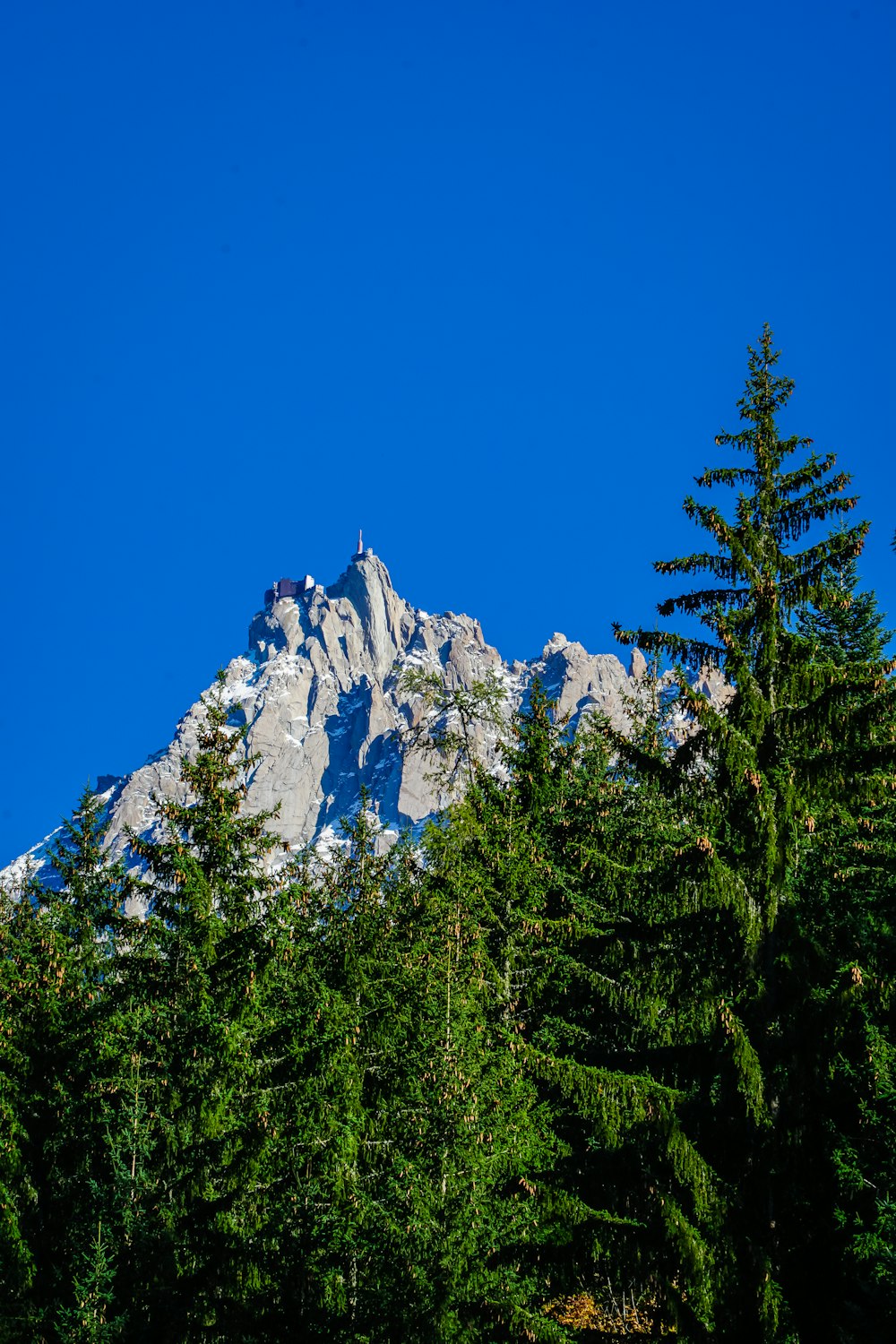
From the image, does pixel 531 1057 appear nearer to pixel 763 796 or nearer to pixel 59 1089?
pixel 763 796

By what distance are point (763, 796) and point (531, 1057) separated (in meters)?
5.70

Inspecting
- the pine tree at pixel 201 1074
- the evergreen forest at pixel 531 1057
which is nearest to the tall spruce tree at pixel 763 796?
the evergreen forest at pixel 531 1057

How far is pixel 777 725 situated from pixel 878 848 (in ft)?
10.3

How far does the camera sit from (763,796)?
1179 centimetres

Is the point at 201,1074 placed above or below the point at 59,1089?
below

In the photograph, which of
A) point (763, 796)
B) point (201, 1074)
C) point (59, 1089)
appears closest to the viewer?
point (763, 796)

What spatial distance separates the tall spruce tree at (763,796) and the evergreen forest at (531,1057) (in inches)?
1.5

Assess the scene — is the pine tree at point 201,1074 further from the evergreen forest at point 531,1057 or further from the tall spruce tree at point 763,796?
the tall spruce tree at point 763,796

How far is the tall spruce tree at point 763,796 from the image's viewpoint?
1145 cm

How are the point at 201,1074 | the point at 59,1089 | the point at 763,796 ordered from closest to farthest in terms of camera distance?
the point at 763,796, the point at 201,1074, the point at 59,1089

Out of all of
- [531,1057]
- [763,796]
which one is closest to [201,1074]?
[531,1057]

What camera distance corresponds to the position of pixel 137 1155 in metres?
16.2

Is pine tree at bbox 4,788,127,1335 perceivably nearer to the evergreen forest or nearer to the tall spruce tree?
the evergreen forest

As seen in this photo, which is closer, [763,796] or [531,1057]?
[763,796]
